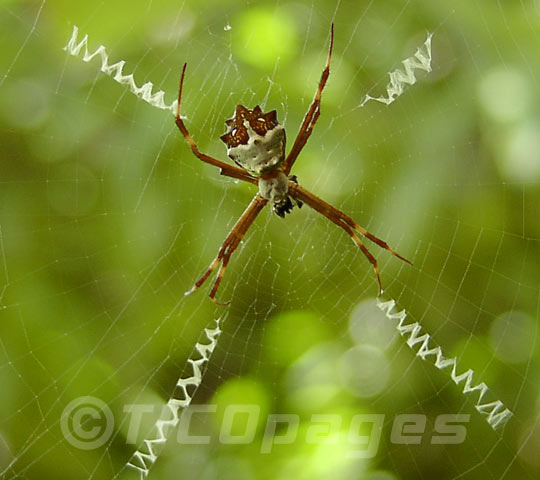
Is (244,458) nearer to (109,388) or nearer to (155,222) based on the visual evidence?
(109,388)

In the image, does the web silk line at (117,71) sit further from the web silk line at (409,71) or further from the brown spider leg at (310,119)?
the web silk line at (409,71)

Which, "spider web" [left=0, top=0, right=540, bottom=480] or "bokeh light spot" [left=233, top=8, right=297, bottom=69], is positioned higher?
"bokeh light spot" [left=233, top=8, right=297, bottom=69]

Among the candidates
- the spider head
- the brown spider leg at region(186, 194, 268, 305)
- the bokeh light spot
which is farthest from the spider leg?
the bokeh light spot

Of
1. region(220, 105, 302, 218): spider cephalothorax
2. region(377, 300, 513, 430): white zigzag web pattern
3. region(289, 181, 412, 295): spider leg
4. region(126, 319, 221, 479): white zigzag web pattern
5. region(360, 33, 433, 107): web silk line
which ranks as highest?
region(360, 33, 433, 107): web silk line

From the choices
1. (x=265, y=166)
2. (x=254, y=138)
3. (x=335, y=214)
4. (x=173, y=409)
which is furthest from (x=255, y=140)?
(x=173, y=409)

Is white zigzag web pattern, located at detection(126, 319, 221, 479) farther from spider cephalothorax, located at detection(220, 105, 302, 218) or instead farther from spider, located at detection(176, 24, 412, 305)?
spider cephalothorax, located at detection(220, 105, 302, 218)

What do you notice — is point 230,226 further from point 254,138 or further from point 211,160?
point 254,138
